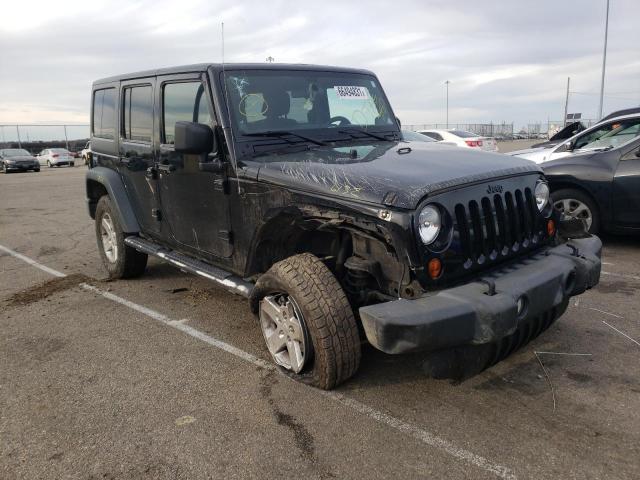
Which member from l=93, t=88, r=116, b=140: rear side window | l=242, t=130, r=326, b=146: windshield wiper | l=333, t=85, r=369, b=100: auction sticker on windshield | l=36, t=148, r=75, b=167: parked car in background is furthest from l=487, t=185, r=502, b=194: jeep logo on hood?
l=36, t=148, r=75, b=167: parked car in background

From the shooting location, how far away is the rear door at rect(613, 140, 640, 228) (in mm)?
6414

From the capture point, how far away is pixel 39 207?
504 inches

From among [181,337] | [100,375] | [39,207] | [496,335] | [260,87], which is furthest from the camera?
[39,207]

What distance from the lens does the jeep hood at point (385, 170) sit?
9.57ft

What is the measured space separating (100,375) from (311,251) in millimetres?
1672

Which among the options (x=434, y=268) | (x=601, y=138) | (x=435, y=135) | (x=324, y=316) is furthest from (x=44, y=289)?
(x=435, y=135)

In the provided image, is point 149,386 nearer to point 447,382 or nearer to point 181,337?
point 181,337

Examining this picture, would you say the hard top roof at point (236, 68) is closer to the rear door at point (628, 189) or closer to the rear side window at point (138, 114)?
the rear side window at point (138, 114)

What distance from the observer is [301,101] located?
4.17 m

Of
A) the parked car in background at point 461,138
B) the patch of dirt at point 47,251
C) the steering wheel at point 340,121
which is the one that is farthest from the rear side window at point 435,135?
the steering wheel at point 340,121

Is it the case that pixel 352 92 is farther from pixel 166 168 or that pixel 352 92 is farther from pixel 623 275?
pixel 623 275

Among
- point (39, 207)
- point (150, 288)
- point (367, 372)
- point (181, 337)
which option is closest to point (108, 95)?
point (150, 288)

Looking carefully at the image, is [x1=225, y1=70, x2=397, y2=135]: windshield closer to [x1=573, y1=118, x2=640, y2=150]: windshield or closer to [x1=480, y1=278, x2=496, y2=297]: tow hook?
[x1=480, y1=278, x2=496, y2=297]: tow hook

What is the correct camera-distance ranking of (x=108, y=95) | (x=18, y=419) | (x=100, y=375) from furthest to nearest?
1. (x=108, y=95)
2. (x=100, y=375)
3. (x=18, y=419)
